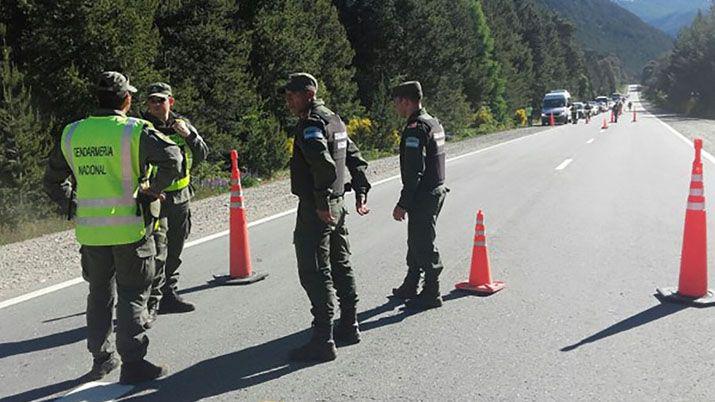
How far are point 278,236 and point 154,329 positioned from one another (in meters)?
3.92

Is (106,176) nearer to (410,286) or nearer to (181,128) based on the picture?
(181,128)

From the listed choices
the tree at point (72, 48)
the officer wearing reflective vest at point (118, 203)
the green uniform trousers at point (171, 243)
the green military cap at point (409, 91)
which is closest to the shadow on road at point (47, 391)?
the officer wearing reflective vest at point (118, 203)

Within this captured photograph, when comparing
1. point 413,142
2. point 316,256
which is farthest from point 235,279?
point 413,142

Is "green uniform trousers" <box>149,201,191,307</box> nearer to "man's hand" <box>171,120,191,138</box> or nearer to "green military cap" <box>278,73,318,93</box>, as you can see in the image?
"man's hand" <box>171,120,191,138</box>

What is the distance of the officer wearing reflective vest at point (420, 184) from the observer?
572 centimetres

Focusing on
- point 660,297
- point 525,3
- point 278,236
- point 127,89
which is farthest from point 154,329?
point 525,3

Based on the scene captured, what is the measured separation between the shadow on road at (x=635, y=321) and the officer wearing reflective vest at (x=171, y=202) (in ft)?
11.1

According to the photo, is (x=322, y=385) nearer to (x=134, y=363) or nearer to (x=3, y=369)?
(x=134, y=363)

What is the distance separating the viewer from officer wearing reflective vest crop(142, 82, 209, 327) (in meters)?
5.54

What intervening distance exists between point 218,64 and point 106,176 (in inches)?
515

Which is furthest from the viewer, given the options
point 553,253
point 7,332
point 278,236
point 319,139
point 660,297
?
point 278,236

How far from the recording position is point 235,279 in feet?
22.5

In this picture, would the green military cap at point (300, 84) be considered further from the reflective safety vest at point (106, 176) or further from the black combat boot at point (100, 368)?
the black combat boot at point (100, 368)

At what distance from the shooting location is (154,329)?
5.45 m
